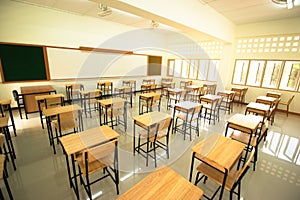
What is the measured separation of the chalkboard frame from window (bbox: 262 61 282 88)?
8.22 meters

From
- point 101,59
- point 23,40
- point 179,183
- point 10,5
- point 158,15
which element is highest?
point 10,5

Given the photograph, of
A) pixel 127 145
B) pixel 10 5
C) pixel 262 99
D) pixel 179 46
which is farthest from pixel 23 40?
pixel 262 99

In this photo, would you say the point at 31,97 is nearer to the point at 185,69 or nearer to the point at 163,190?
the point at 163,190

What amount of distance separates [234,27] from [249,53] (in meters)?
1.25

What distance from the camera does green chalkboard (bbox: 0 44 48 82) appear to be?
436cm

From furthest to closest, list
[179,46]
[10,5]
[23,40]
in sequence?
[179,46]
[23,40]
[10,5]

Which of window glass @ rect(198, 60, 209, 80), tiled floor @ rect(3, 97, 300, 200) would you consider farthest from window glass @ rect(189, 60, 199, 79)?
tiled floor @ rect(3, 97, 300, 200)

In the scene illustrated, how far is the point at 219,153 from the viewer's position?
5.34 feet

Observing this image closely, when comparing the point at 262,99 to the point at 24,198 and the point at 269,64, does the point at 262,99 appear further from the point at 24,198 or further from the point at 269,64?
the point at 24,198

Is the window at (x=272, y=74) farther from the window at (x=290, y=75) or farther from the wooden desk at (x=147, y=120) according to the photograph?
the wooden desk at (x=147, y=120)

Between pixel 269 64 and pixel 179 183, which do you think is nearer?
pixel 179 183

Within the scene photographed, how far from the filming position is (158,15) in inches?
115

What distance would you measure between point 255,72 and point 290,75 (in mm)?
1070

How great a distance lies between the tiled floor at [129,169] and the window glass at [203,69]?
4.54 meters
